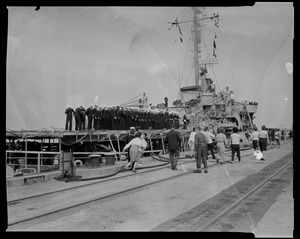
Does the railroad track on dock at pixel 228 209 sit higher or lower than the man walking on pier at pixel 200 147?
lower

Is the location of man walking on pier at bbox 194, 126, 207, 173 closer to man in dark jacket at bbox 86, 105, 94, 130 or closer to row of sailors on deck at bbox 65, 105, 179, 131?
row of sailors on deck at bbox 65, 105, 179, 131

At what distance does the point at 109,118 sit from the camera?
1772cm

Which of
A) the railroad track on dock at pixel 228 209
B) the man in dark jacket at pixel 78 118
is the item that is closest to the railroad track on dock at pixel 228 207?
the railroad track on dock at pixel 228 209

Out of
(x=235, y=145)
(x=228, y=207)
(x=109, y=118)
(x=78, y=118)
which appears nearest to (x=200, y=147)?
(x=235, y=145)

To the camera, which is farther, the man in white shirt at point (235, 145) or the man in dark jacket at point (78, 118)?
the man in dark jacket at point (78, 118)

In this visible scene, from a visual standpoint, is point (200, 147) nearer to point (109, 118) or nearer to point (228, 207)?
point (228, 207)

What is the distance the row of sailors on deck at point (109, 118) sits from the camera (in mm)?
16250

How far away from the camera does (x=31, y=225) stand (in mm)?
5211

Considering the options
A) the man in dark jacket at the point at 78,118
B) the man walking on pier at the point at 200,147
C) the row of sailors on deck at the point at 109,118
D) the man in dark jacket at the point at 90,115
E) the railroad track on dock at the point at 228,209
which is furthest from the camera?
the man in dark jacket at the point at 90,115

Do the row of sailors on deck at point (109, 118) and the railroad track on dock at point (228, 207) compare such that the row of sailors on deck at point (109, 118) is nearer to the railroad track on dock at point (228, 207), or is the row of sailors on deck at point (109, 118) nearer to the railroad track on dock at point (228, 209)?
the railroad track on dock at point (228, 207)
